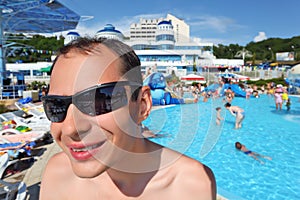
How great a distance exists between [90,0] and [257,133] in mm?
7976

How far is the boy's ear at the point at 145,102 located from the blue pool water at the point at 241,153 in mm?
143

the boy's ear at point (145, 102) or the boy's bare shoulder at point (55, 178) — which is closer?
the boy's ear at point (145, 102)

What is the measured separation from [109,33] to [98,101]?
34cm

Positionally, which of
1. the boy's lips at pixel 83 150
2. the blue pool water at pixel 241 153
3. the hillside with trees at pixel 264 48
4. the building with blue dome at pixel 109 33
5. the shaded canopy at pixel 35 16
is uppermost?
the hillside with trees at pixel 264 48

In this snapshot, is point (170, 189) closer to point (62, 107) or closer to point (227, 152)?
point (62, 107)

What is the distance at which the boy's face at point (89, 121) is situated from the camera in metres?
0.83

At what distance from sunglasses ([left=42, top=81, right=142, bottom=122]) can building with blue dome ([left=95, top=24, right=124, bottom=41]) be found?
0.79 ft

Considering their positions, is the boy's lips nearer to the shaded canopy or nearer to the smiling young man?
Result: the smiling young man

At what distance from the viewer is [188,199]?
105 cm

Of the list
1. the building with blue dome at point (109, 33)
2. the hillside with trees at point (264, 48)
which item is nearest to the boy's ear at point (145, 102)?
the building with blue dome at point (109, 33)

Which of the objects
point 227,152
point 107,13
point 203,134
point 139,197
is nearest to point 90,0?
point 107,13

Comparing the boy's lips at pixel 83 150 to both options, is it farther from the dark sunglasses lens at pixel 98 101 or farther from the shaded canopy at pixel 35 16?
the shaded canopy at pixel 35 16

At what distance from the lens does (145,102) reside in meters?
0.99

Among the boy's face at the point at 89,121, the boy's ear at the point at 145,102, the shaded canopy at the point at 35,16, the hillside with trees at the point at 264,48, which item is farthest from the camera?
the hillside with trees at the point at 264,48
